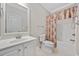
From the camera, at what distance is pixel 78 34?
1294mm

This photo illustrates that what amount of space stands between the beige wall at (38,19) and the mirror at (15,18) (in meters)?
0.11

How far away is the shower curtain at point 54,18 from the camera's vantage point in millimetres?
1290

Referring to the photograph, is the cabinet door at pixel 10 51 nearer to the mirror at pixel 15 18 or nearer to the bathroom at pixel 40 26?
the bathroom at pixel 40 26

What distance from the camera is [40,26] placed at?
129 cm

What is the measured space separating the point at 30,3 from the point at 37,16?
7.9 inches

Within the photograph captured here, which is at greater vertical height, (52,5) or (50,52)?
(52,5)

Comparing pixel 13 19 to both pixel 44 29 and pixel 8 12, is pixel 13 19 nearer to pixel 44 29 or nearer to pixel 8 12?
pixel 8 12

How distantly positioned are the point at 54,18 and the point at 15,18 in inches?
21.9

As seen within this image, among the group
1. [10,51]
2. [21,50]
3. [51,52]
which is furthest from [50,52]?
[10,51]

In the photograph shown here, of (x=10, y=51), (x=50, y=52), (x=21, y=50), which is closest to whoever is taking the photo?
(x=10, y=51)

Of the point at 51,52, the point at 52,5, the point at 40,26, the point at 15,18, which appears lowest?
the point at 51,52

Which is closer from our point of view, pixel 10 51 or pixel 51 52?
pixel 10 51

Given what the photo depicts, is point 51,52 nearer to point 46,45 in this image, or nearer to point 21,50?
point 46,45

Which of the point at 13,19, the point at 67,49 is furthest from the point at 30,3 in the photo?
the point at 67,49
